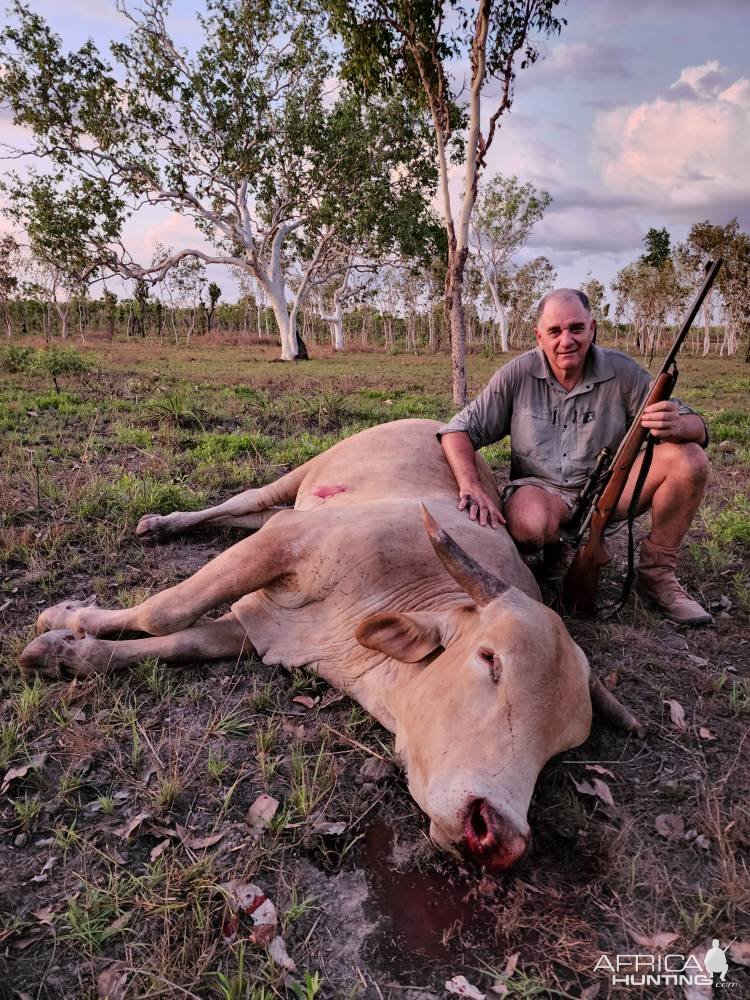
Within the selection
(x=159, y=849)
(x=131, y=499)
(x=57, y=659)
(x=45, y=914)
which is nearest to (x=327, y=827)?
(x=159, y=849)

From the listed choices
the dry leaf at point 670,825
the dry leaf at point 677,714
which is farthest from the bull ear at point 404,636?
the dry leaf at point 677,714

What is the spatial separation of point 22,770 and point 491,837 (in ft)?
6.33

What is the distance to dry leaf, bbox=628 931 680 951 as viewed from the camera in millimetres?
2119

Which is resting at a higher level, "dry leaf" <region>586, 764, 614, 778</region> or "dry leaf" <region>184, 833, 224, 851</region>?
"dry leaf" <region>184, 833, 224, 851</region>

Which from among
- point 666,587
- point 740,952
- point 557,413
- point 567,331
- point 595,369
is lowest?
point 740,952

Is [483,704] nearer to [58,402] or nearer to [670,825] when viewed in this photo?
[670,825]

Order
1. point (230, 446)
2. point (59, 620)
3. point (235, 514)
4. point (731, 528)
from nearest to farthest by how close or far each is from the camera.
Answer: point (59, 620)
point (235, 514)
point (731, 528)
point (230, 446)

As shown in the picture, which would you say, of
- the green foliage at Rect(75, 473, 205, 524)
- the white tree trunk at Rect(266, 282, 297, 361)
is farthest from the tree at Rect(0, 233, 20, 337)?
the green foliage at Rect(75, 473, 205, 524)

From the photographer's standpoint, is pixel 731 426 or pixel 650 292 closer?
pixel 731 426

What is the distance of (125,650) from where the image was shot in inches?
130

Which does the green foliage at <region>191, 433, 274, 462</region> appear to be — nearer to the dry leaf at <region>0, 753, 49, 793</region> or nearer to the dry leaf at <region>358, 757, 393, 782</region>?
the dry leaf at <region>0, 753, 49, 793</region>

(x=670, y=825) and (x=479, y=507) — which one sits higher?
(x=479, y=507)

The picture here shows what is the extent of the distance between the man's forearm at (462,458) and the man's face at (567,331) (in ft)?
2.79

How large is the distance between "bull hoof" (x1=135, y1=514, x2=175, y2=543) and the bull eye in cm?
330
